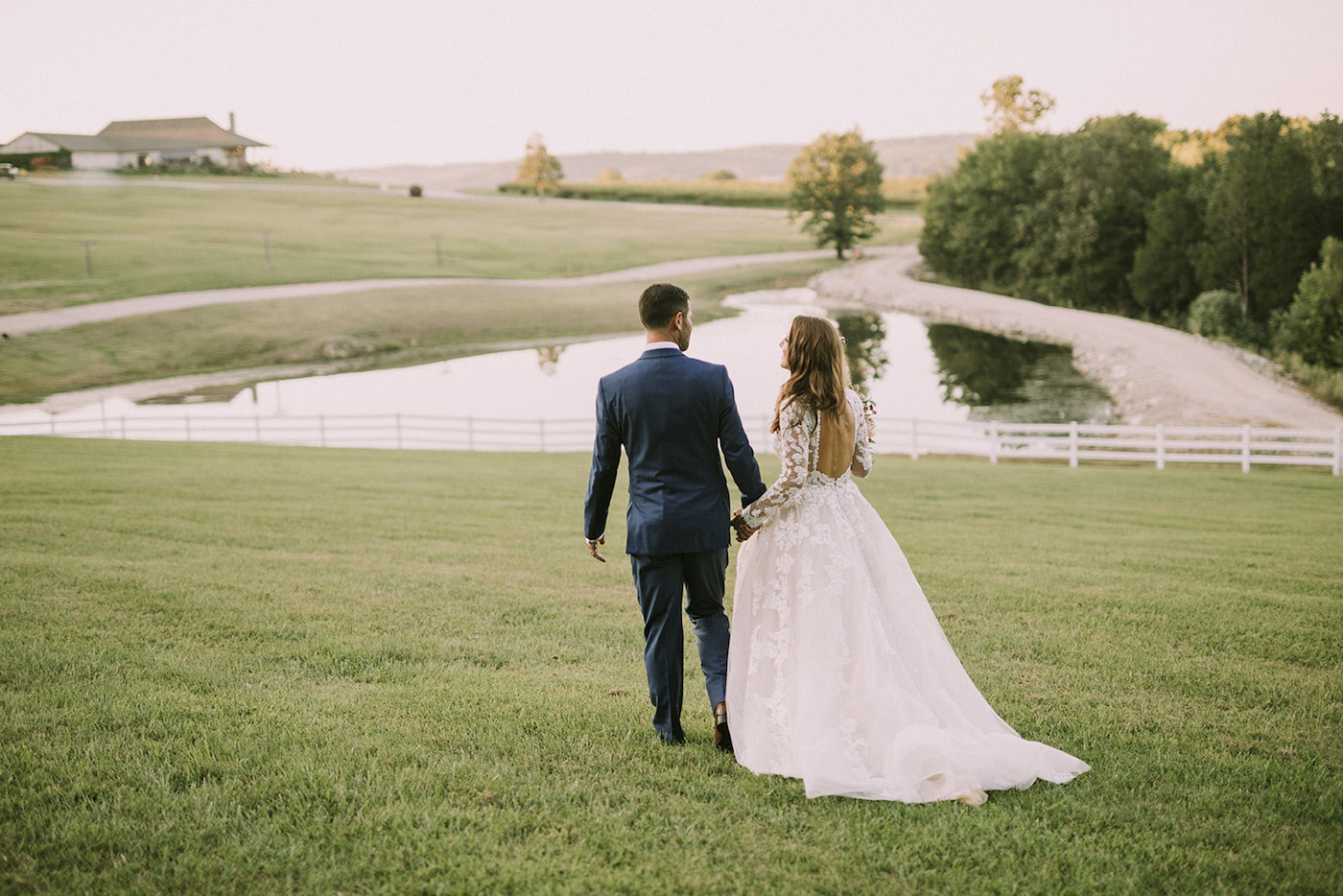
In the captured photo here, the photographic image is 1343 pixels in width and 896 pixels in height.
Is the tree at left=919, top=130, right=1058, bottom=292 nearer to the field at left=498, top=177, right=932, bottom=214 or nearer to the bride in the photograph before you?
the field at left=498, top=177, right=932, bottom=214

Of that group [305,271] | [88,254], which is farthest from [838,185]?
[88,254]

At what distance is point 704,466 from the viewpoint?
3961 millimetres

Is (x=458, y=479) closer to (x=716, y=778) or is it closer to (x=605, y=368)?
(x=716, y=778)

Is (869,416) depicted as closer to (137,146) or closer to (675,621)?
(675,621)

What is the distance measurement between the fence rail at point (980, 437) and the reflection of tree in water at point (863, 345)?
6.64 meters

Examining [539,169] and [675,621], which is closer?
[675,621]

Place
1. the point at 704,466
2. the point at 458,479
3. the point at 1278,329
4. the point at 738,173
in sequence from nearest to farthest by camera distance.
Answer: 1. the point at 704,466
2. the point at 458,479
3. the point at 1278,329
4. the point at 738,173

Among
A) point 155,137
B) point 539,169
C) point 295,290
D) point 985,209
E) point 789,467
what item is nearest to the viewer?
point 789,467

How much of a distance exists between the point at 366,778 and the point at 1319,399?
3138 cm

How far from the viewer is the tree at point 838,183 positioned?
68.3 m

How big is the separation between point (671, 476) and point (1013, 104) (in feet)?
255

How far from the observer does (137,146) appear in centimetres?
6216

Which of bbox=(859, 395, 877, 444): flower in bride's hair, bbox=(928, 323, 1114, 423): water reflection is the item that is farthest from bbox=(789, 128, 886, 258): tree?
bbox=(859, 395, 877, 444): flower in bride's hair

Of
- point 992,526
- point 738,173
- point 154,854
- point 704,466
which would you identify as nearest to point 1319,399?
point 992,526
